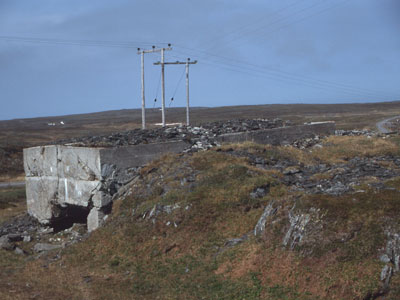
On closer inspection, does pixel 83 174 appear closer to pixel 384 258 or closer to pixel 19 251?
pixel 19 251

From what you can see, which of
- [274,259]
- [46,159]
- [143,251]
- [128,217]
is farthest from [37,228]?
[274,259]

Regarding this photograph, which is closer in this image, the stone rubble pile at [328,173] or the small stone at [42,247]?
the stone rubble pile at [328,173]

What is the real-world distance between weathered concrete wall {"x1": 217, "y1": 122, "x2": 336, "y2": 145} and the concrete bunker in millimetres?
44

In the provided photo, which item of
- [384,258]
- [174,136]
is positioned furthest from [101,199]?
[384,258]

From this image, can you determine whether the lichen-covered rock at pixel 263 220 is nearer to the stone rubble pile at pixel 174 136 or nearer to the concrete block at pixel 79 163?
the concrete block at pixel 79 163

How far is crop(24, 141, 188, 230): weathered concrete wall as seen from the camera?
49.8 feet

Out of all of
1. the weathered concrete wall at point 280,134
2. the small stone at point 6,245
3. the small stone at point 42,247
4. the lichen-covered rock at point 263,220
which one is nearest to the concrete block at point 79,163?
the small stone at point 42,247

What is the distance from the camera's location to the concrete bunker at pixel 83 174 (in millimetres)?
15195

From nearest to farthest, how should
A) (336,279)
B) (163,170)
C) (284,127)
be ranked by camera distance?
(336,279) < (163,170) < (284,127)

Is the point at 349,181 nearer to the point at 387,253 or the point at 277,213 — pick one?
the point at 277,213

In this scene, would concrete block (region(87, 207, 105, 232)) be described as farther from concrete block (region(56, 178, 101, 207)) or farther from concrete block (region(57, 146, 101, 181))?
concrete block (region(57, 146, 101, 181))

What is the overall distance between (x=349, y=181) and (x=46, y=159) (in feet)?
37.9

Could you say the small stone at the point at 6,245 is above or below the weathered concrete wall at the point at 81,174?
below

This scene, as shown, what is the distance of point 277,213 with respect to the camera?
33.2 feet
